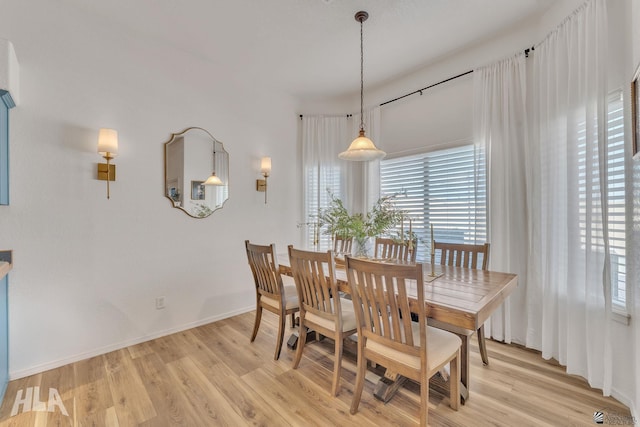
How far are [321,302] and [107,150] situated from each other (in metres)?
2.22

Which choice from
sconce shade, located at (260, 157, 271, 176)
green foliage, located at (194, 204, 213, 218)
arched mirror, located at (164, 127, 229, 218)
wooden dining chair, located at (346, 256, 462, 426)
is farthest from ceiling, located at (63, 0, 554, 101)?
wooden dining chair, located at (346, 256, 462, 426)

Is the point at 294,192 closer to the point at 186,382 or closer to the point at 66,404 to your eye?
the point at 186,382

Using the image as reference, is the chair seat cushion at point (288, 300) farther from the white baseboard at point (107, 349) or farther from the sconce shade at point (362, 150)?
the sconce shade at point (362, 150)

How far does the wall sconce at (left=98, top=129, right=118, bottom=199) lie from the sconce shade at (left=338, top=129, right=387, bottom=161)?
2.04 m

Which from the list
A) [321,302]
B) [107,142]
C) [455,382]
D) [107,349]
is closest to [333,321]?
[321,302]

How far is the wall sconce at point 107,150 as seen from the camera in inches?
94.2

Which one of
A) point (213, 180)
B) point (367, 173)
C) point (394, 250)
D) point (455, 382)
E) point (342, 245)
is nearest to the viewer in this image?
point (455, 382)

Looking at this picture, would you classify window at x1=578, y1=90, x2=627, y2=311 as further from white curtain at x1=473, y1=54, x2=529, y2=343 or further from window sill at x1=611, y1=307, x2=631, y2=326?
white curtain at x1=473, y1=54, x2=529, y2=343

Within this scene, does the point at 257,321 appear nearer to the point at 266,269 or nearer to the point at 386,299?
the point at 266,269

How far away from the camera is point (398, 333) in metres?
1.59

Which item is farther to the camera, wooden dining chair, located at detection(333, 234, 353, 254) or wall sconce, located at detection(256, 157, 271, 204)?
wall sconce, located at detection(256, 157, 271, 204)

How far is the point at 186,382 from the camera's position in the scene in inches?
83.0

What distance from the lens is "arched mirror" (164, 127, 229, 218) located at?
3.00 metres

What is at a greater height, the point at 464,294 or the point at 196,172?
the point at 196,172
